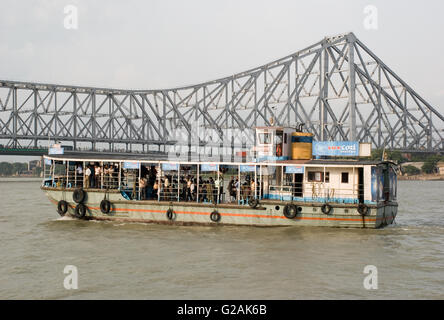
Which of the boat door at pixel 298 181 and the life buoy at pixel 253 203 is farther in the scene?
the boat door at pixel 298 181

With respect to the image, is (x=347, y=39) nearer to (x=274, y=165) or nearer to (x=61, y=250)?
(x=274, y=165)

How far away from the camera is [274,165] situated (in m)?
23.7

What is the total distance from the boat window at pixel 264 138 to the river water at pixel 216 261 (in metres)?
4.75

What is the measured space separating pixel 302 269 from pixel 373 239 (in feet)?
21.0

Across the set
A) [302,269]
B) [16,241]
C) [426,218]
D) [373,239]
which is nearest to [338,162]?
[373,239]

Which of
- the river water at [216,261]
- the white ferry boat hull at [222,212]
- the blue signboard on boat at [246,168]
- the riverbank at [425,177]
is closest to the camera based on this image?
the river water at [216,261]

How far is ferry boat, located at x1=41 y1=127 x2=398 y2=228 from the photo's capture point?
22.0 metres

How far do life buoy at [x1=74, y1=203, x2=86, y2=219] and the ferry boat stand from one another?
49mm

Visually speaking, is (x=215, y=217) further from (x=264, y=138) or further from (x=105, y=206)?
(x=105, y=206)

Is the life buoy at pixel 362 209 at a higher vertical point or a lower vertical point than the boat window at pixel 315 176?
lower

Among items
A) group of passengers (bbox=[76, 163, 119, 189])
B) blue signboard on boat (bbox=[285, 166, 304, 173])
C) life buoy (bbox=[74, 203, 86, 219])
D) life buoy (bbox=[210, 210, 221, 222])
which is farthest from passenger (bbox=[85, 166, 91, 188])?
blue signboard on boat (bbox=[285, 166, 304, 173])

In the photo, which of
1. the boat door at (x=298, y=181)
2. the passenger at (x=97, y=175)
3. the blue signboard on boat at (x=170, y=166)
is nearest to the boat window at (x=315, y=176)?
the boat door at (x=298, y=181)

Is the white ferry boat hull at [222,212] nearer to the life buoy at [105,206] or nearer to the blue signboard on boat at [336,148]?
the life buoy at [105,206]

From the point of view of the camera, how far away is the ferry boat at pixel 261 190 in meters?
22.0
